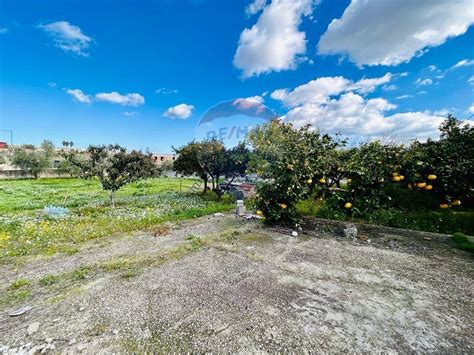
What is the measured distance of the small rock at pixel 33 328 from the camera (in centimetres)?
246

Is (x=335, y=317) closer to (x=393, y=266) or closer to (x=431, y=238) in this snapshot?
(x=393, y=266)

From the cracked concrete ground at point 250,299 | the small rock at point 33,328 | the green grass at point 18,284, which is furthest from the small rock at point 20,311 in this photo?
the green grass at point 18,284

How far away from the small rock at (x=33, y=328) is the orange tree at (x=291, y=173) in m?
5.18

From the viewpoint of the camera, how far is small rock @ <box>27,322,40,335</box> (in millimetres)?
2459

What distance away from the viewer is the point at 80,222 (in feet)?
25.5

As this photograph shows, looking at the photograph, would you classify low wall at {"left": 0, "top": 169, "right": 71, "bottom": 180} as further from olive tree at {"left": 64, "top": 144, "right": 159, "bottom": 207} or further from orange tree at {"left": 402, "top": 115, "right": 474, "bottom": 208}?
orange tree at {"left": 402, "top": 115, "right": 474, "bottom": 208}

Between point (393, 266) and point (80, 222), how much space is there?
9.62 metres

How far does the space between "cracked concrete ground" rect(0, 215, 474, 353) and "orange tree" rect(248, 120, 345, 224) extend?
58.8 inches

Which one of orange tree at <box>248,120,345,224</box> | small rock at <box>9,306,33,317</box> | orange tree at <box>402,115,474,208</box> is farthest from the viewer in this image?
orange tree at <box>248,120,345,224</box>

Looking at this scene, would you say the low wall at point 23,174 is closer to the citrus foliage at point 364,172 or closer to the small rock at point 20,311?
the small rock at point 20,311

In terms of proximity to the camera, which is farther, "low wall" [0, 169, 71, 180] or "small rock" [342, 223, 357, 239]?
"low wall" [0, 169, 71, 180]

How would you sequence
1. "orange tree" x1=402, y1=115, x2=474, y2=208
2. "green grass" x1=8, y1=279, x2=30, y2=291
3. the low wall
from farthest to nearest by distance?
the low wall < "orange tree" x1=402, y1=115, x2=474, y2=208 < "green grass" x1=8, y1=279, x2=30, y2=291

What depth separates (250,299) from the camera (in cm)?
300

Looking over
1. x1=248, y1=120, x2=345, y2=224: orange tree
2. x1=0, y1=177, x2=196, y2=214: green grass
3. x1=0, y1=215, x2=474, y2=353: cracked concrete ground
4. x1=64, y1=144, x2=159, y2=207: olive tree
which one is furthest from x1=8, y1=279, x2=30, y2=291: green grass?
x1=0, y1=177, x2=196, y2=214: green grass
